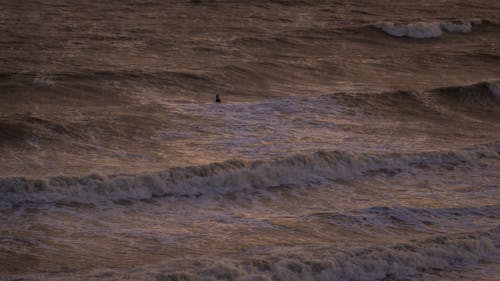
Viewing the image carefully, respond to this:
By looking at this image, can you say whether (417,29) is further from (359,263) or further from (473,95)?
(359,263)

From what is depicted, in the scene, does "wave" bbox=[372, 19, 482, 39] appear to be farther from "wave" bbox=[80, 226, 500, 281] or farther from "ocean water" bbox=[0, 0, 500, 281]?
"wave" bbox=[80, 226, 500, 281]

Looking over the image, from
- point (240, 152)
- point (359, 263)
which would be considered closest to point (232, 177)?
point (240, 152)

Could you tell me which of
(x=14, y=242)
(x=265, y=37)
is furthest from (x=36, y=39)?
(x=14, y=242)

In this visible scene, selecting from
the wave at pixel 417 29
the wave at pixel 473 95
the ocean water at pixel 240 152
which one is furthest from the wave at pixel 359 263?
the wave at pixel 417 29

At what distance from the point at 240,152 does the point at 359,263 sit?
4866 mm

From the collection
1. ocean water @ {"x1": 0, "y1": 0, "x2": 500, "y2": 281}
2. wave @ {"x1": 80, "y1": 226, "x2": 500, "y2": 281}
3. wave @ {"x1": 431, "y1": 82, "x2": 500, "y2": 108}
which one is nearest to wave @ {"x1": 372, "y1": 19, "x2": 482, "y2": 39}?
ocean water @ {"x1": 0, "y1": 0, "x2": 500, "y2": 281}

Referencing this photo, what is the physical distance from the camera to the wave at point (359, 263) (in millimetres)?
10289

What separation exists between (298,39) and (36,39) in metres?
7.78

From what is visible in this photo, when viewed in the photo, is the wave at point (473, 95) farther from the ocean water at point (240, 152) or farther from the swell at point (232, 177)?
the swell at point (232, 177)

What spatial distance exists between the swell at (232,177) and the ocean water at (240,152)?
0.10 feet

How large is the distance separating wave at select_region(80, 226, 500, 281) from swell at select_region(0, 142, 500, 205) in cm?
285

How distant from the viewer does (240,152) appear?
1534 cm

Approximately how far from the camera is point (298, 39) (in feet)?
87.5

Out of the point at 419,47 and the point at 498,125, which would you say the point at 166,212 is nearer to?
the point at 498,125
